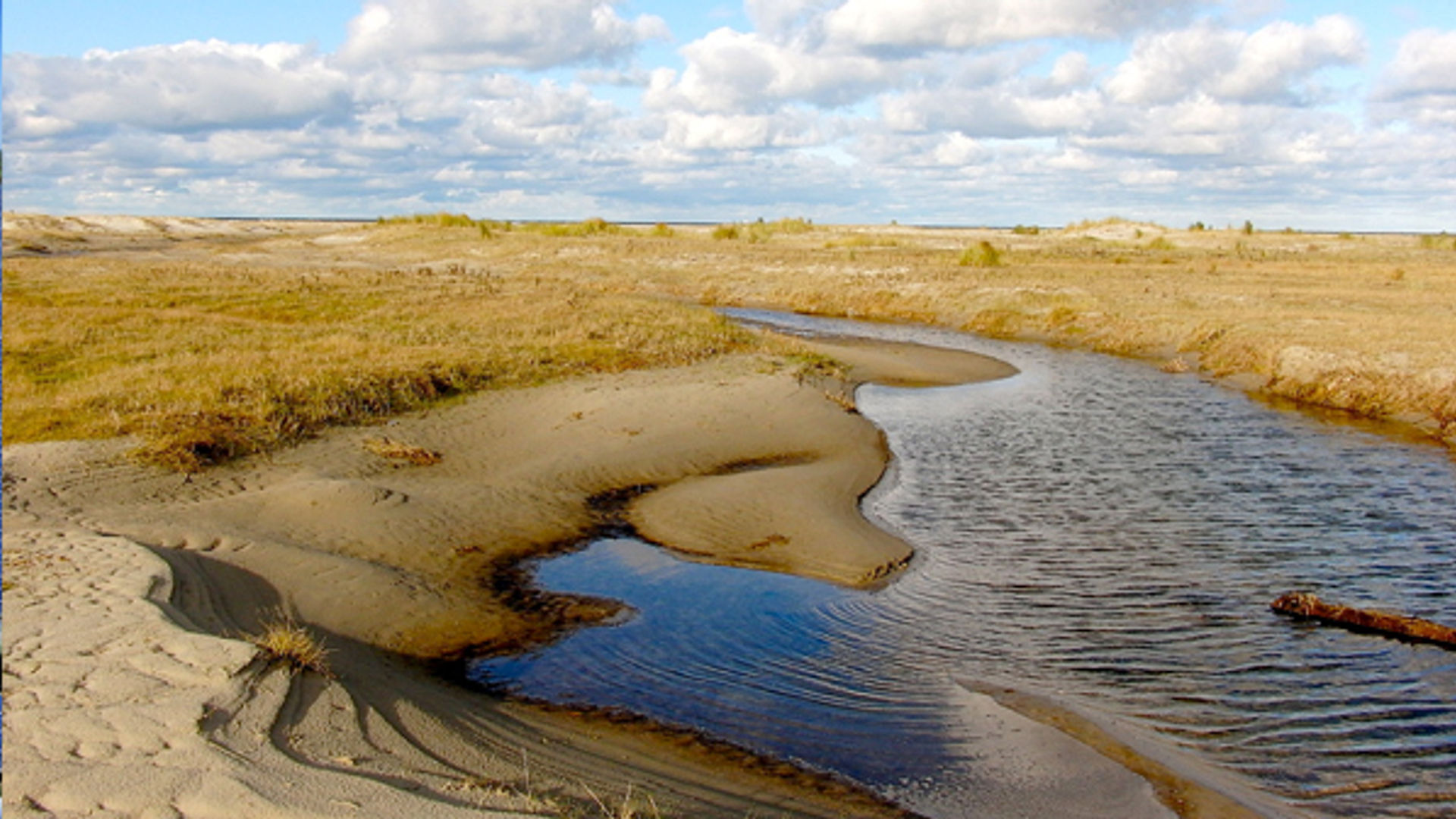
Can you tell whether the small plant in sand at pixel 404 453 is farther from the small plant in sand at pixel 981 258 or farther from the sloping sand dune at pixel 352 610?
the small plant in sand at pixel 981 258

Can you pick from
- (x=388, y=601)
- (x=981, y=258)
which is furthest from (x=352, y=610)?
(x=981, y=258)

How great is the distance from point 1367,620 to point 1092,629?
281 cm

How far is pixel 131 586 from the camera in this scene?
8578 millimetres

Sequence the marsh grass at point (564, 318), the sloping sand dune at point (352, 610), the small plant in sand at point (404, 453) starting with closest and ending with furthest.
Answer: the sloping sand dune at point (352, 610) → the small plant in sand at point (404, 453) → the marsh grass at point (564, 318)

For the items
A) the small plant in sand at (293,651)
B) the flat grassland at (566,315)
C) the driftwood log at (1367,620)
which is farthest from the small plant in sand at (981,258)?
the small plant in sand at (293,651)

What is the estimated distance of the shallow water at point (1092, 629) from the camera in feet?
25.7

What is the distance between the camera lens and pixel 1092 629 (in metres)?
10.3

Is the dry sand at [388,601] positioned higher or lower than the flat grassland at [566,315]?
lower

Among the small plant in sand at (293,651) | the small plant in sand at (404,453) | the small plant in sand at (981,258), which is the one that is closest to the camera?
the small plant in sand at (293,651)

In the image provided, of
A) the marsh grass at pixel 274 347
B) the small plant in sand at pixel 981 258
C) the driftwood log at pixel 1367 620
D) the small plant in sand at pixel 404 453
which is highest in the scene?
the small plant in sand at pixel 981 258

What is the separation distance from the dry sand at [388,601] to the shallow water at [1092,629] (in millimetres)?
611

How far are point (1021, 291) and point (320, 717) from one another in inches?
1526

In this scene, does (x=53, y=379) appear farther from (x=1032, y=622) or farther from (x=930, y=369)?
(x=930, y=369)

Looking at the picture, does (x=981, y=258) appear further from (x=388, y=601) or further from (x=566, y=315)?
(x=388, y=601)
